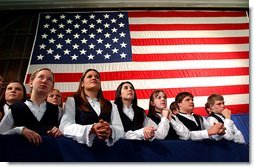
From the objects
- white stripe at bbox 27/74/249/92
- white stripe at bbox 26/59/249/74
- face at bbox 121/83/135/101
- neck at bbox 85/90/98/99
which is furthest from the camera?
white stripe at bbox 26/59/249/74

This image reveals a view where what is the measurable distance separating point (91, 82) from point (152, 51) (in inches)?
97.8

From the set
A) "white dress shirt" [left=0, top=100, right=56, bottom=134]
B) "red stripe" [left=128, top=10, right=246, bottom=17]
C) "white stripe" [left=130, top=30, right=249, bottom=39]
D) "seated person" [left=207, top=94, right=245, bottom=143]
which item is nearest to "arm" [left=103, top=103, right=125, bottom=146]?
"white dress shirt" [left=0, top=100, right=56, bottom=134]

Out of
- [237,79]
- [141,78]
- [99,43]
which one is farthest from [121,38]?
[237,79]

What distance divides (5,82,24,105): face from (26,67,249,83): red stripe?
1.91 metres

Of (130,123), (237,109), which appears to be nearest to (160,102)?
(130,123)

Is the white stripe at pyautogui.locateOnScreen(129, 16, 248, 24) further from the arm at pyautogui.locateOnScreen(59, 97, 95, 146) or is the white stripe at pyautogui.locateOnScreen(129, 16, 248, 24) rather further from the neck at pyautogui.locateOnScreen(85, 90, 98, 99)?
the arm at pyautogui.locateOnScreen(59, 97, 95, 146)

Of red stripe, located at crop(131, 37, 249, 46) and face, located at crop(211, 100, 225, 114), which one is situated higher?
red stripe, located at crop(131, 37, 249, 46)

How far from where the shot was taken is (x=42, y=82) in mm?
1693

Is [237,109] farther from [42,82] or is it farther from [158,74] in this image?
[42,82]

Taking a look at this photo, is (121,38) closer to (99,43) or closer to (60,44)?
(99,43)

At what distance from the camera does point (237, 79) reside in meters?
3.90

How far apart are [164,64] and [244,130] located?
1343mm

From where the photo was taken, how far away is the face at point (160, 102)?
81.3 inches

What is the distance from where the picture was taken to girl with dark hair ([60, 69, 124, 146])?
1434 mm
